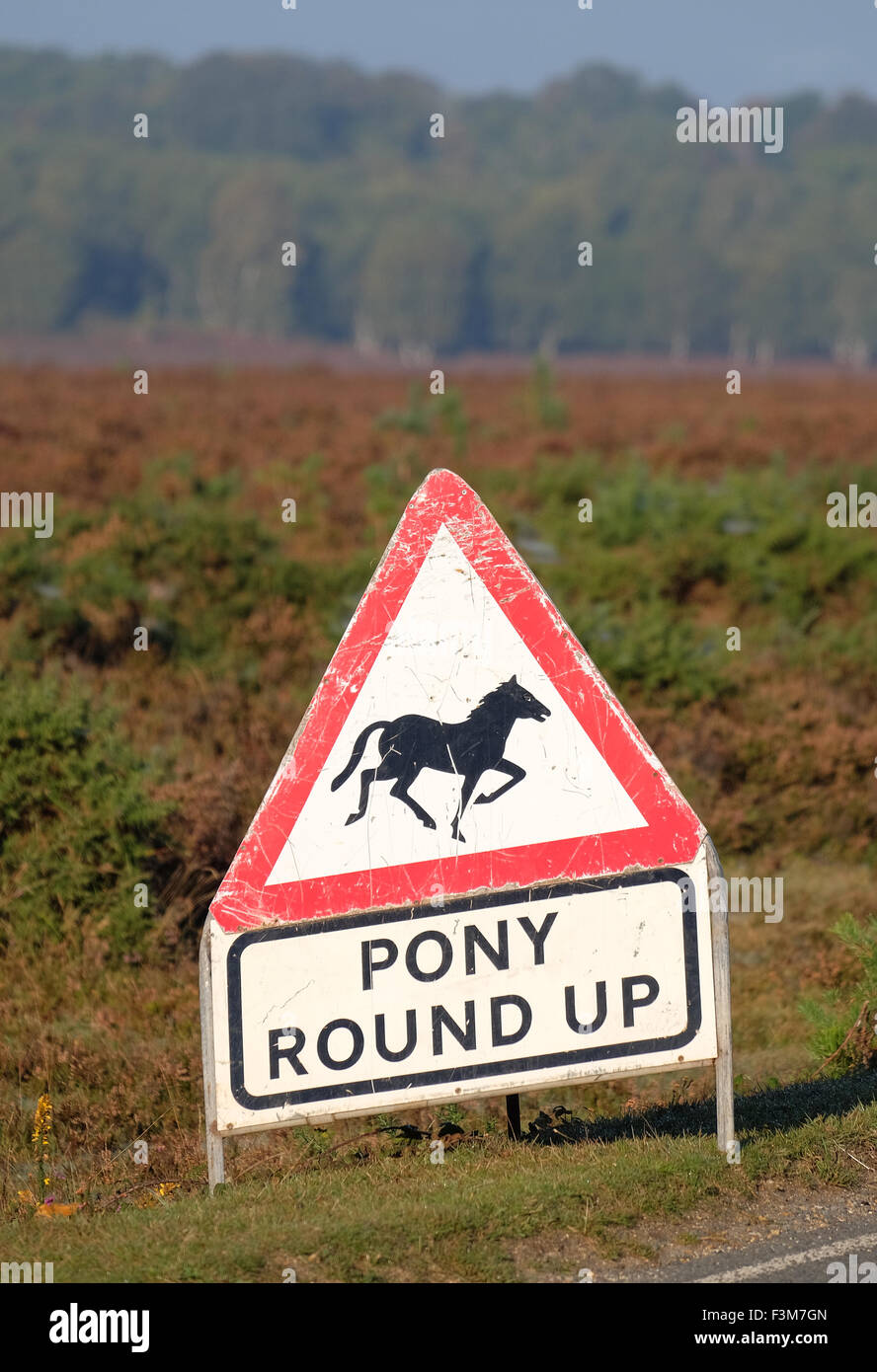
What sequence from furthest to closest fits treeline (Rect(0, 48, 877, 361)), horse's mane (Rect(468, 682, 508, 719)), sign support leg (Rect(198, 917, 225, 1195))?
treeline (Rect(0, 48, 877, 361)), horse's mane (Rect(468, 682, 508, 719)), sign support leg (Rect(198, 917, 225, 1195))

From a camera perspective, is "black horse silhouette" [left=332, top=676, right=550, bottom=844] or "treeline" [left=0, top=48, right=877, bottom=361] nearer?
"black horse silhouette" [left=332, top=676, right=550, bottom=844]

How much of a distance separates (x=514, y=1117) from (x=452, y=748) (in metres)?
1.32

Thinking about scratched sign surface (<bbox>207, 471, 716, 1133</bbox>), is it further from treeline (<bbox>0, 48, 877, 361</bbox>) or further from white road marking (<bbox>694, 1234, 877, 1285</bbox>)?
treeline (<bbox>0, 48, 877, 361</bbox>)

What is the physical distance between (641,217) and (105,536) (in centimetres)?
12869

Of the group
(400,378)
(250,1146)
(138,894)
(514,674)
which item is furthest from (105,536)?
(400,378)

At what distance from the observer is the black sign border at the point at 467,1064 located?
3.87m

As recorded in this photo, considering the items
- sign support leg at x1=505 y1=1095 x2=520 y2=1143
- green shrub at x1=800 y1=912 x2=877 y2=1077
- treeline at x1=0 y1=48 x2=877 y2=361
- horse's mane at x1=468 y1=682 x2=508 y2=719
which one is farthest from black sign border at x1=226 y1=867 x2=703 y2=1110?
treeline at x1=0 y1=48 x2=877 y2=361

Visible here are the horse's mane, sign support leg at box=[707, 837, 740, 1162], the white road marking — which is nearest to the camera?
the white road marking

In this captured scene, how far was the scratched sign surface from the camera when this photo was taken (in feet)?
12.8

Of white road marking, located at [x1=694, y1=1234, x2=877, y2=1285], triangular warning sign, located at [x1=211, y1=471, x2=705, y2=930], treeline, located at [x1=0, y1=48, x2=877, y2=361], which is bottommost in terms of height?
white road marking, located at [x1=694, y1=1234, x2=877, y2=1285]

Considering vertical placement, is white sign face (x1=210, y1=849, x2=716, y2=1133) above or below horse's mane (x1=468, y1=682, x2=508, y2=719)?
below

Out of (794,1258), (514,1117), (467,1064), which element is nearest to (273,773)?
(514,1117)

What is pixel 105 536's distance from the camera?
1434 cm
